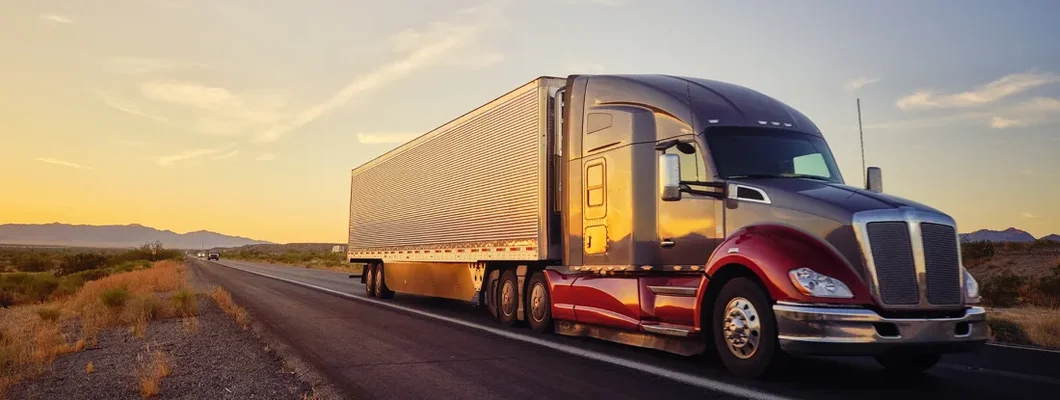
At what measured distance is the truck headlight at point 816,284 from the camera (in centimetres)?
633

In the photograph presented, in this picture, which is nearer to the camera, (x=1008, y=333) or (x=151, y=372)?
(x=151, y=372)

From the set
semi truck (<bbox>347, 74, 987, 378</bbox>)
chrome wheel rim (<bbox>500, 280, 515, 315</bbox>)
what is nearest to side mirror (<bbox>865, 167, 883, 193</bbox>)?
semi truck (<bbox>347, 74, 987, 378</bbox>)

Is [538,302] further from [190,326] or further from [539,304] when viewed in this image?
[190,326]

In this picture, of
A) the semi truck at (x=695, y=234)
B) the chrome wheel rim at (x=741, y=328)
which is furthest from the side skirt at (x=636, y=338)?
the chrome wheel rim at (x=741, y=328)

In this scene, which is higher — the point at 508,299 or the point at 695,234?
the point at 695,234

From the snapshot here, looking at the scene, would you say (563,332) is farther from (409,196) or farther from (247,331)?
(409,196)

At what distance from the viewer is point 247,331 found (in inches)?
466

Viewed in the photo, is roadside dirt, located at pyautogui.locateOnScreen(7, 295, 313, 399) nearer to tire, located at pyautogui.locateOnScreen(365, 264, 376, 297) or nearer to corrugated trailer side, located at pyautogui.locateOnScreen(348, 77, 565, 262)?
corrugated trailer side, located at pyautogui.locateOnScreen(348, 77, 565, 262)

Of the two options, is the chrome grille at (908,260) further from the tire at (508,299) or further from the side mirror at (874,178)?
the tire at (508,299)

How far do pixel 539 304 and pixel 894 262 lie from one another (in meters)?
6.01

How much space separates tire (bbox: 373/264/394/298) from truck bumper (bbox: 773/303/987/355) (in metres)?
15.0

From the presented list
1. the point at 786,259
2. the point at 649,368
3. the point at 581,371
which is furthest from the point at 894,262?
the point at 581,371

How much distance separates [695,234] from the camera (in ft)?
26.1

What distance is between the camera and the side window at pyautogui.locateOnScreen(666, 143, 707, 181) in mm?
8047
